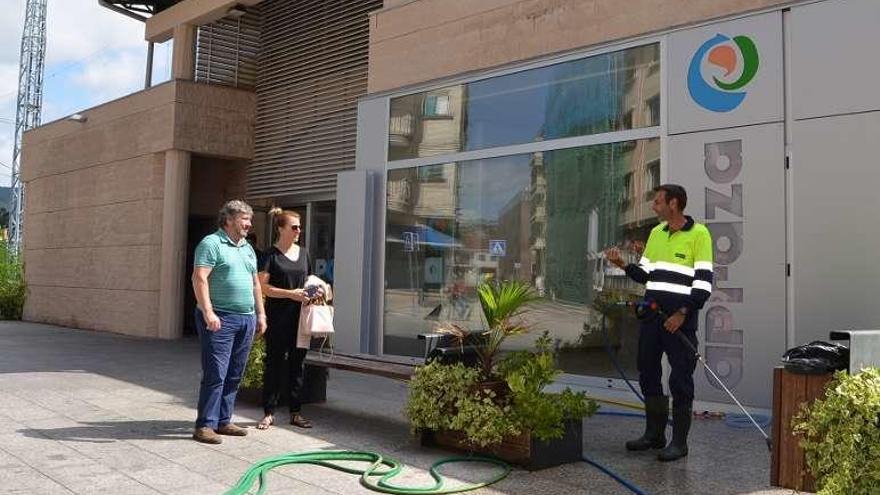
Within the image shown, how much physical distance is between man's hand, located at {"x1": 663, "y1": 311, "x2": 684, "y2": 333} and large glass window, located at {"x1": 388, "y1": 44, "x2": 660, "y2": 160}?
302 centimetres

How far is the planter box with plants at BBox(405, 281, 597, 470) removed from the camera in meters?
4.94

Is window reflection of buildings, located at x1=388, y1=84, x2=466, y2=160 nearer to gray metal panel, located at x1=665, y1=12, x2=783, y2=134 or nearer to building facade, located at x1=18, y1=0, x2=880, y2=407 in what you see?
building facade, located at x1=18, y1=0, x2=880, y2=407

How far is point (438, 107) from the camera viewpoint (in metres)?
10.1

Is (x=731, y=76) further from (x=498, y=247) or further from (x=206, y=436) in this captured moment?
(x=206, y=436)

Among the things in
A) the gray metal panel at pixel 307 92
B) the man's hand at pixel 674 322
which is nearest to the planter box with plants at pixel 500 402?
the man's hand at pixel 674 322

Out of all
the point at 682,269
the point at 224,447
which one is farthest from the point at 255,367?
the point at 682,269

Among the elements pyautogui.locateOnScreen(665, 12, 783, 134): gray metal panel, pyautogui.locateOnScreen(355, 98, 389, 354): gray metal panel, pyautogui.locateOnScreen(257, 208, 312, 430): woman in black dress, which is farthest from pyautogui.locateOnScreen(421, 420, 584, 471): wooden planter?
pyautogui.locateOnScreen(355, 98, 389, 354): gray metal panel

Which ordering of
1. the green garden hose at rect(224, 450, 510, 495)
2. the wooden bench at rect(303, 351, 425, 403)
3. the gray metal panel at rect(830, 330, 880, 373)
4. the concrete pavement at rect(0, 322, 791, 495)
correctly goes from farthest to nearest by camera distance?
the wooden bench at rect(303, 351, 425, 403) < the concrete pavement at rect(0, 322, 791, 495) < the green garden hose at rect(224, 450, 510, 495) < the gray metal panel at rect(830, 330, 880, 373)

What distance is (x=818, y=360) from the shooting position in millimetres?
3779

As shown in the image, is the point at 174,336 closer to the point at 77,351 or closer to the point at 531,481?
the point at 77,351

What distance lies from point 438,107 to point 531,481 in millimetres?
6361

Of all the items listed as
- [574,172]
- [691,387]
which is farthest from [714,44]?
[691,387]

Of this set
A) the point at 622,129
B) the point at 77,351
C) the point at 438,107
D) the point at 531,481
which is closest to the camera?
the point at 531,481

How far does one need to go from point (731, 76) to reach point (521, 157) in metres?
2.67
